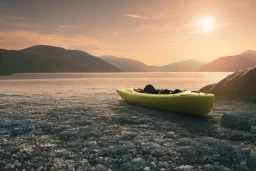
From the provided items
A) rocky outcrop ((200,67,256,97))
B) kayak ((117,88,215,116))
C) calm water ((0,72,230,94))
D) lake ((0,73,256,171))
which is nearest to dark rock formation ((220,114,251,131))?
lake ((0,73,256,171))

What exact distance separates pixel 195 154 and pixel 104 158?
3.32 m

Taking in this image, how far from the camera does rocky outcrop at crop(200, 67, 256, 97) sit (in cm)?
2848

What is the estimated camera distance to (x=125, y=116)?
16484mm

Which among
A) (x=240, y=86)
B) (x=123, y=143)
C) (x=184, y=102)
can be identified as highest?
(x=240, y=86)

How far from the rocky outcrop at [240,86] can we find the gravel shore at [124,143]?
1378cm

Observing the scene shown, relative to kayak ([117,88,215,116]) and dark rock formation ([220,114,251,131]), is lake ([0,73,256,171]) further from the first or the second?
kayak ([117,88,215,116])

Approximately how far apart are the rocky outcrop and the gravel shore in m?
13.8

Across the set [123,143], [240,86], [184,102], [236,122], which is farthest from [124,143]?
→ [240,86]

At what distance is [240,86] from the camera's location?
29109 mm

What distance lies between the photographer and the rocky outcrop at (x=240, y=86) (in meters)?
28.5

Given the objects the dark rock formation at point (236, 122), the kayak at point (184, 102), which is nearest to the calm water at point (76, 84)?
the kayak at point (184, 102)

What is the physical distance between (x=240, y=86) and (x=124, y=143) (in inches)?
907

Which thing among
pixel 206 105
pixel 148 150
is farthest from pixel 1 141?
pixel 206 105

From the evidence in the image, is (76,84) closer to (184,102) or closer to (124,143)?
(184,102)
